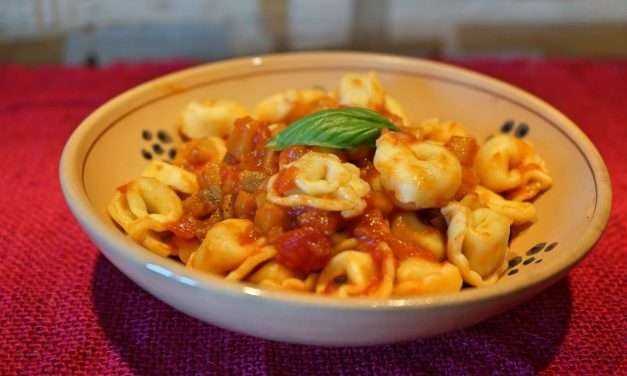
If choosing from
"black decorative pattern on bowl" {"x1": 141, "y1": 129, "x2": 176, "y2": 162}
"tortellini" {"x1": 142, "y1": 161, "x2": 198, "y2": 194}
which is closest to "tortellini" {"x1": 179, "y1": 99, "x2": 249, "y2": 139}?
"black decorative pattern on bowl" {"x1": 141, "y1": 129, "x2": 176, "y2": 162}

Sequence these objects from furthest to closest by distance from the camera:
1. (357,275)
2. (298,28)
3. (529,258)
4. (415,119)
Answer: (298,28)
(415,119)
(529,258)
(357,275)

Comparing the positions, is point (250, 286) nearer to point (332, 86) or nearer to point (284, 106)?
point (284, 106)

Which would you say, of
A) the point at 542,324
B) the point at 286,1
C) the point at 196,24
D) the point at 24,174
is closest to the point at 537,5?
the point at 286,1

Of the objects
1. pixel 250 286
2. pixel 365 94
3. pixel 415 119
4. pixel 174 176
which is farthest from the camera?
pixel 415 119

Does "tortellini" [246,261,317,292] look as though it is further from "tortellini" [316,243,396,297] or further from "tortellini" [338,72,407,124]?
"tortellini" [338,72,407,124]

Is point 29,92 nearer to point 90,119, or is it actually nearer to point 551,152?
point 90,119

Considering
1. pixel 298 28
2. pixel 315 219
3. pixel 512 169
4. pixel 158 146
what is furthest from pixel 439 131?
pixel 298 28
